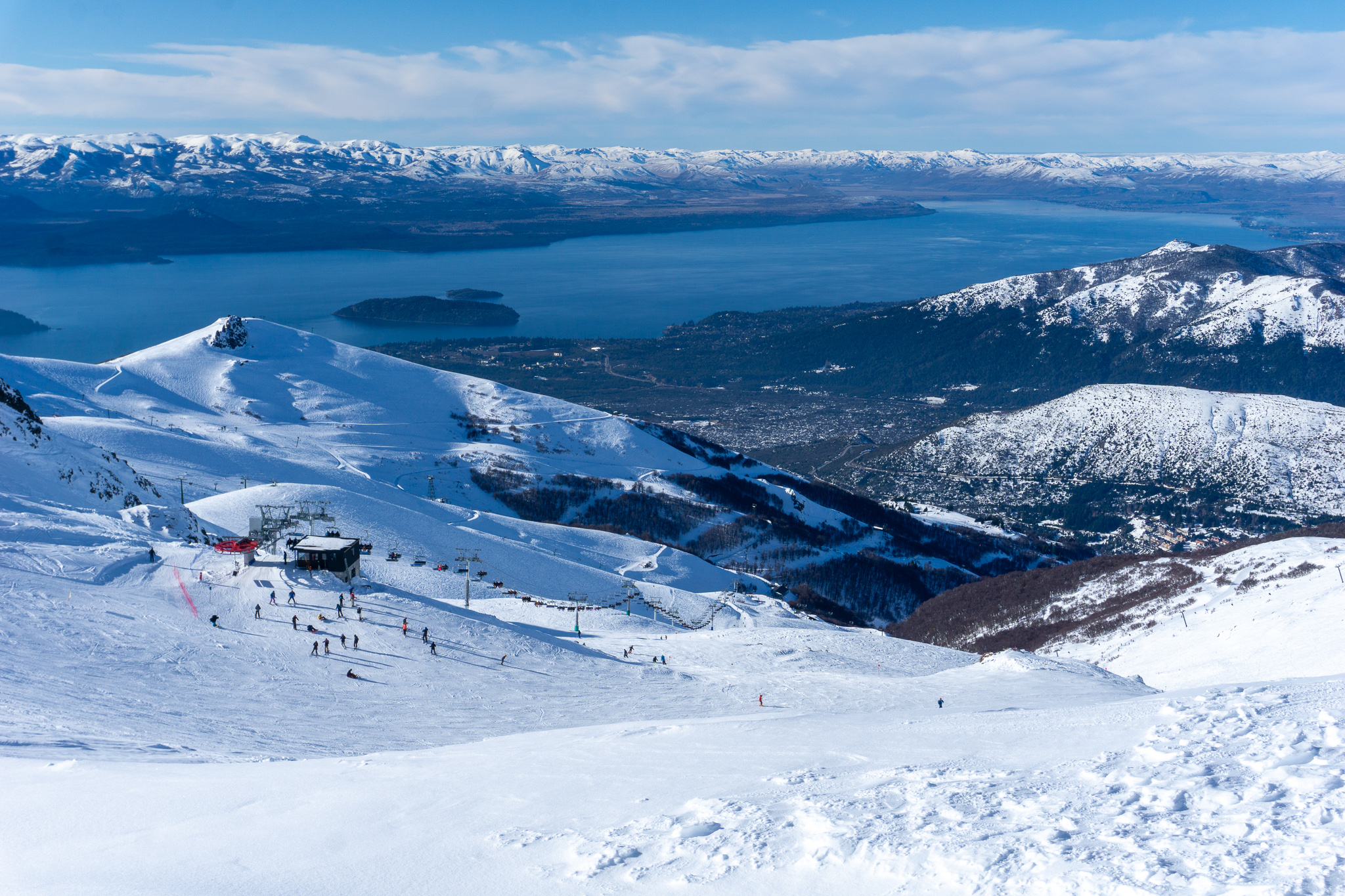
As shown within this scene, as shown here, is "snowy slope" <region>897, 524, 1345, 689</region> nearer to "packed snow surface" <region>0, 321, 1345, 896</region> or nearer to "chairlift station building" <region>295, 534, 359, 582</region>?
"packed snow surface" <region>0, 321, 1345, 896</region>

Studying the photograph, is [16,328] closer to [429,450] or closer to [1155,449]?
[429,450]

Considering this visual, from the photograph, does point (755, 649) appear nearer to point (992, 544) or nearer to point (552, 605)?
point (552, 605)

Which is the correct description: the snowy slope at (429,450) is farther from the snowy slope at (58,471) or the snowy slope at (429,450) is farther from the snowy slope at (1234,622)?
the snowy slope at (1234,622)

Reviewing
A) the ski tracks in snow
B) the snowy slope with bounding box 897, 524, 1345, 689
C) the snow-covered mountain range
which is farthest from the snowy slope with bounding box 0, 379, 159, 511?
the snow-covered mountain range

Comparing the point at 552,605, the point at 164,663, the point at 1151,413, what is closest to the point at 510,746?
the point at 164,663

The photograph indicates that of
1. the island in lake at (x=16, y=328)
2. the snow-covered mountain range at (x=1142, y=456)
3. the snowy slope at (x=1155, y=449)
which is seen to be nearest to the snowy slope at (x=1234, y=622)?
the snow-covered mountain range at (x=1142, y=456)
